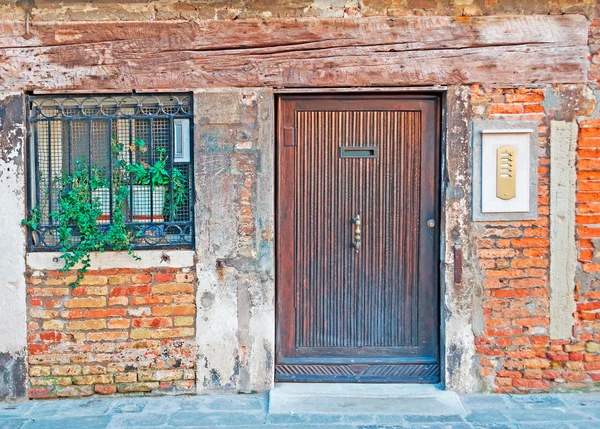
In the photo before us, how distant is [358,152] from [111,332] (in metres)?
2.32

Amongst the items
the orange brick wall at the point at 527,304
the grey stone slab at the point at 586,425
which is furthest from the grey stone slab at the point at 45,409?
the grey stone slab at the point at 586,425

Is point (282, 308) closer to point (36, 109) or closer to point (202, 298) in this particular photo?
point (202, 298)

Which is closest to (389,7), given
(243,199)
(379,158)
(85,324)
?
(379,158)

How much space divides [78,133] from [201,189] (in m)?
1.05

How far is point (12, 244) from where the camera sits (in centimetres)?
401

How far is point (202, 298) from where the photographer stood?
4090mm

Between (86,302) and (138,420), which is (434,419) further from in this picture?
(86,302)

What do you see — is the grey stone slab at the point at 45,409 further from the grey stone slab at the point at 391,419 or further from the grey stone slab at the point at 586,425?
the grey stone slab at the point at 586,425

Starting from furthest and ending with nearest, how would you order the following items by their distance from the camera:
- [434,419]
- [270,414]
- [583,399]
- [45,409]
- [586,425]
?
[583,399] < [45,409] < [270,414] < [434,419] < [586,425]

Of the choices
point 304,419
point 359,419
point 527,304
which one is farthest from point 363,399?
point 527,304

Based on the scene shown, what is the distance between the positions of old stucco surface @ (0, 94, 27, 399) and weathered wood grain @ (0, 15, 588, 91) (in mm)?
271

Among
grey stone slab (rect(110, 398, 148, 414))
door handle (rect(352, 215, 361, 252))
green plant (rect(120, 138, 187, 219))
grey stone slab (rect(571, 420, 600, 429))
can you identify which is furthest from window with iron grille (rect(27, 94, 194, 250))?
grey stone slab (rect(571, 420, 600, 429))

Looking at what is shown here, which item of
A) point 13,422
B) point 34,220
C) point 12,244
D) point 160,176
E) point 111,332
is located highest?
point 160,176

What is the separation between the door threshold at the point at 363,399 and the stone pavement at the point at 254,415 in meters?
0.06
